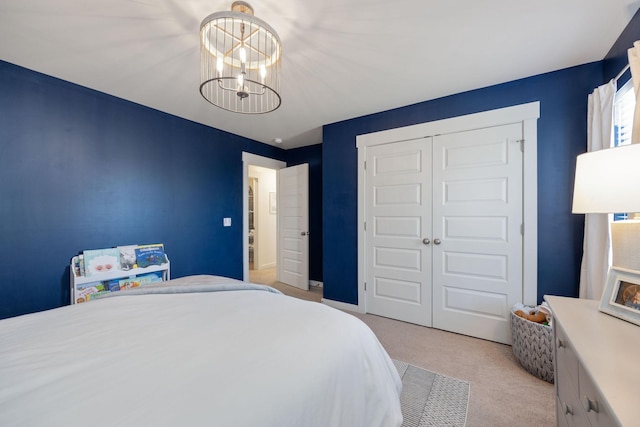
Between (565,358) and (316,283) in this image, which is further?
(316,283)

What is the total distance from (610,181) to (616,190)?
4 cm

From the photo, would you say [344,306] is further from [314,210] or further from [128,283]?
[128,283]

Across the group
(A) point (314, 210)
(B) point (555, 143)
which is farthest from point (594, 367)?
(A) point (314, 210)

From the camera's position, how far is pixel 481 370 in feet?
6.61

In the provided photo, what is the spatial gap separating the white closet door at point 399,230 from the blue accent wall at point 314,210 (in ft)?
4.73

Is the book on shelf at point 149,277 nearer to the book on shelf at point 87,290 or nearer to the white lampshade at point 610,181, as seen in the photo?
the book on shelf at point 87,290

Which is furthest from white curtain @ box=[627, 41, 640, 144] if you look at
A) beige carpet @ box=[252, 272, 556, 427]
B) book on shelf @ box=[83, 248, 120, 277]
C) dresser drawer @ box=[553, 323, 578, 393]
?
book on shelf @ box=[83, 248, 120, 277]

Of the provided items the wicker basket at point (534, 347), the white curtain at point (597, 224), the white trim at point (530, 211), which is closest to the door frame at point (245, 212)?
the wicker basket at point (534, 347)

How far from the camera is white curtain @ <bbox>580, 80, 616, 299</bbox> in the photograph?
1808 millimetres

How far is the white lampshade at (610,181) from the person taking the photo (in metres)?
0.97

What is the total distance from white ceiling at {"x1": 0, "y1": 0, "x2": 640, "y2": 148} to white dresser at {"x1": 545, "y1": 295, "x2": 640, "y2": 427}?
171 cm

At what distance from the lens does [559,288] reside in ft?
7.22

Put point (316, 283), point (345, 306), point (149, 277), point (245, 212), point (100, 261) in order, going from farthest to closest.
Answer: point (316, 283) < point (245, 212) < point (345, 306) < point (149, 277) < point (100, 261)

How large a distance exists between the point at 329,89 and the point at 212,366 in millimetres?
2402
